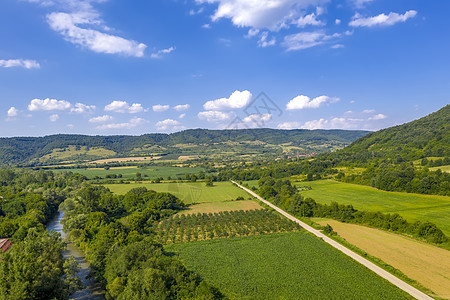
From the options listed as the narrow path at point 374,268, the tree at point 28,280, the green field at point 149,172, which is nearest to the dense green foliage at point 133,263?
the tree at point 28,280

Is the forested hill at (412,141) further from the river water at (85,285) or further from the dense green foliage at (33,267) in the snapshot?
the dense green foliage at (33,267)

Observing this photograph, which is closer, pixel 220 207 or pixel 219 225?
pixel 219 225

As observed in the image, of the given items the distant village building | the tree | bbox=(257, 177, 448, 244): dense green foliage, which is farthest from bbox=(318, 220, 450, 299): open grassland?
the distant village building

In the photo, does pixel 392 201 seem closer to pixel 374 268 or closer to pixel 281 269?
pixel 374 268

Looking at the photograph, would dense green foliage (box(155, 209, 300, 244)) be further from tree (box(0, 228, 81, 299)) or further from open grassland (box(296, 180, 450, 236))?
open grassland (box(296, 180, 450, 236))

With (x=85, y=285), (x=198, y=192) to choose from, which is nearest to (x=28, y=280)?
(x=85, y=285)

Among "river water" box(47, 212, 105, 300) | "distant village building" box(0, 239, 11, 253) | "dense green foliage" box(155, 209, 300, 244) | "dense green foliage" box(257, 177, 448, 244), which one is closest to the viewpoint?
"river water" box(47, 212, 105, 300)
